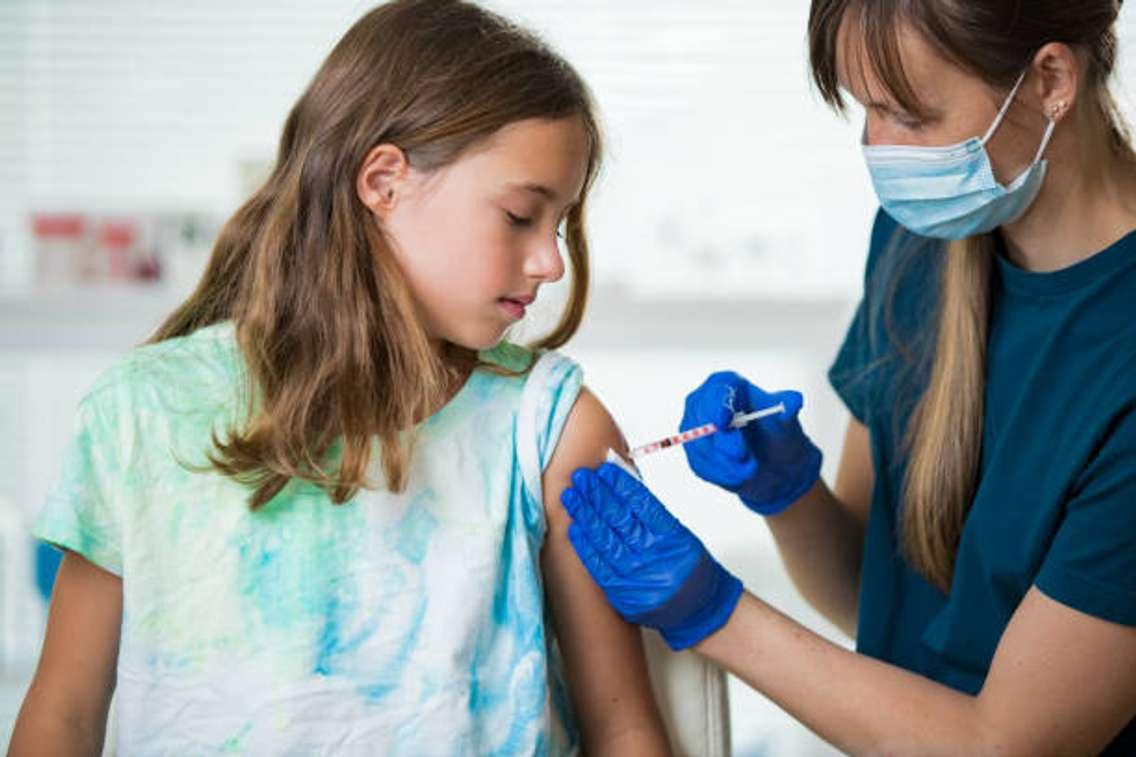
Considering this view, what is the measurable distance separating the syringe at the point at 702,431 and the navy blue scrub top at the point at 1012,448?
18cm

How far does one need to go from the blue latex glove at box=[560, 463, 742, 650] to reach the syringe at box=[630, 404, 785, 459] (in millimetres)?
102

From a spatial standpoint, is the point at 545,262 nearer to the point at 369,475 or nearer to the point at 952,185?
the point at 369,475

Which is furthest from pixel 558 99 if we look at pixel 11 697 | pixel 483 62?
pixel 11 697

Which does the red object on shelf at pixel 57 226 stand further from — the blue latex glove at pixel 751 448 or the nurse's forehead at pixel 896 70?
the nurse's forehead at pixel 896 70

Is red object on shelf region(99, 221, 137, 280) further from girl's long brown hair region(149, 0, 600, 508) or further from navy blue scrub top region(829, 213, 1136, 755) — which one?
navy blue scrub top region(829, 213, 1136, 755)

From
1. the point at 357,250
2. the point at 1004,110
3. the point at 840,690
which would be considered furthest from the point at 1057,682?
the point at 357,250

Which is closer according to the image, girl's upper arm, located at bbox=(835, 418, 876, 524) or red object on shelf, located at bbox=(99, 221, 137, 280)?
girl's upper arm, located at bbox=(835, 418, 876, 524)

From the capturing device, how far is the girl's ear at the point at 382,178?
50.6 inches

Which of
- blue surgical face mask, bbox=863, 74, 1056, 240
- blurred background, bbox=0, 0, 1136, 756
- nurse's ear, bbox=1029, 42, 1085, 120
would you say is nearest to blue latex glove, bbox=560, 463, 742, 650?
blue surgical face mask, bbox=863, 74, 1056, 240

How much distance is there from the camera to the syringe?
1.42m

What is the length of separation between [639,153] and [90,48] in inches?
51.1

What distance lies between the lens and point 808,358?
3037mm

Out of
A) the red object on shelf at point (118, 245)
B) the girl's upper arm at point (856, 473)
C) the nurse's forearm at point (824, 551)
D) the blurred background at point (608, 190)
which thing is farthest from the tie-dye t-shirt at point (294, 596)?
the red object on shelf at point (118, 245)

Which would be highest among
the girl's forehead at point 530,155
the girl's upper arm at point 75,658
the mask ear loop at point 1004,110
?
the mask ear loop at point 1004,110
